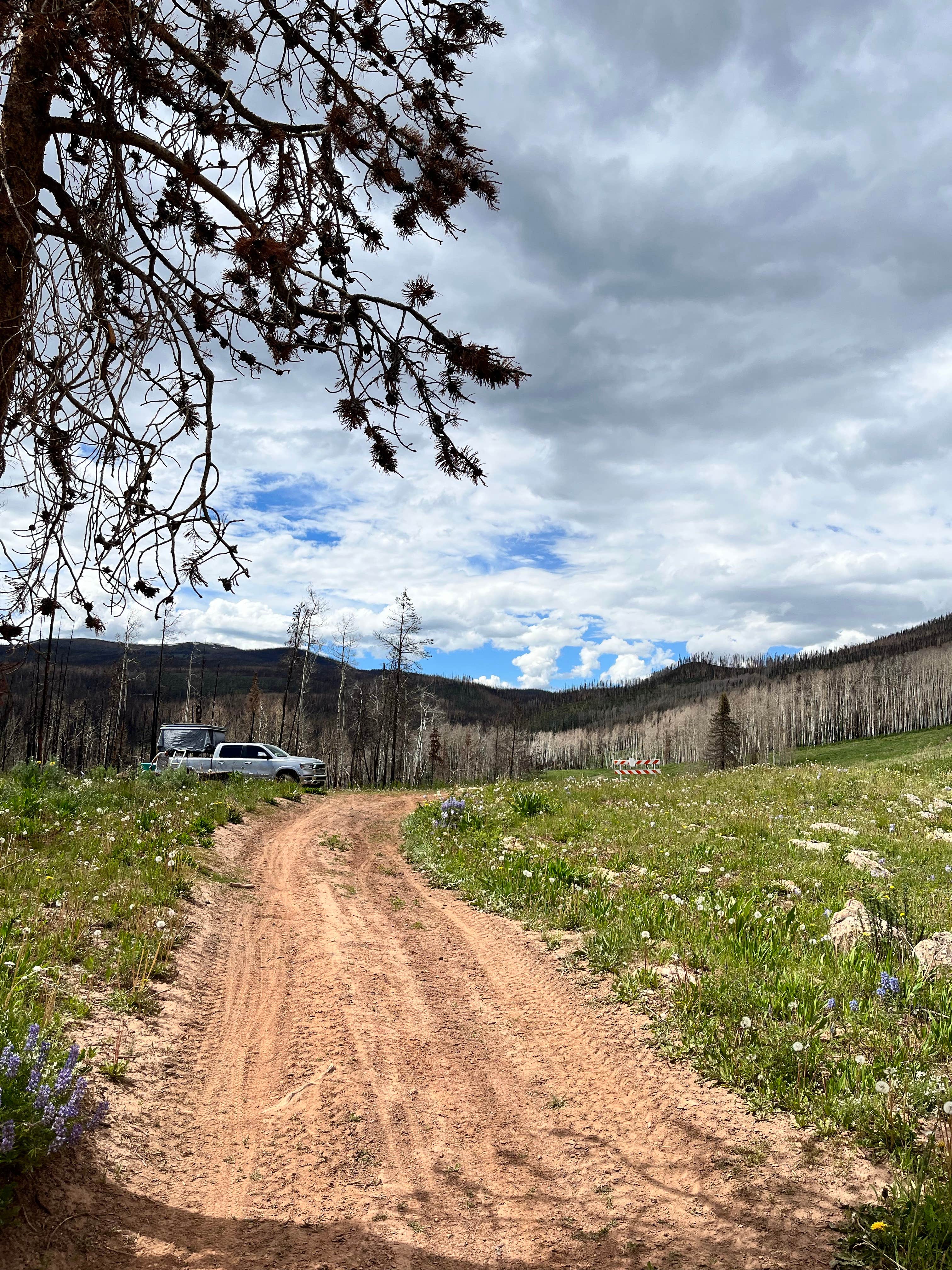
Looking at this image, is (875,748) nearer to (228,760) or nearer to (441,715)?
(441,715)

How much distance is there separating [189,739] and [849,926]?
25.3 m

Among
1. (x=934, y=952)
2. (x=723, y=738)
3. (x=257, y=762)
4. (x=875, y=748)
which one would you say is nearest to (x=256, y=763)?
(x=257, y=762)

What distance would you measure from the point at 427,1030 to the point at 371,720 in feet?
186

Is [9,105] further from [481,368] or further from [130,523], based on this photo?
[481,368]

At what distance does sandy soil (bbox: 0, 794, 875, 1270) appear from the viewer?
3.29 metres

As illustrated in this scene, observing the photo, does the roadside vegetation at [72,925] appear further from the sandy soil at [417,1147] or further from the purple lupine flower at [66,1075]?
the sandy soil at [417,1147]

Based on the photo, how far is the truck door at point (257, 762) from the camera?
25938 mm

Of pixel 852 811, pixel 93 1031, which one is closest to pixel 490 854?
pixel 93 1031

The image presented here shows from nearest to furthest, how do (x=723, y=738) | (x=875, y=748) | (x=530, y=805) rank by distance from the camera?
1. (x=530, y=805)
2. (x=723, y=738)
3. (x=875, y=748)

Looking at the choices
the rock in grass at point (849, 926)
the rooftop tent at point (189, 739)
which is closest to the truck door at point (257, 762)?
the rooftop tent at point (189, 739)

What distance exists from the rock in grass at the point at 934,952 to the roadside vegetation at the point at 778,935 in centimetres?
10

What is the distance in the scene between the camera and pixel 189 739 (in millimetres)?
26859

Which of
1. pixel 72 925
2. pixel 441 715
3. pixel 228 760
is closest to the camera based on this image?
pixel 72 925

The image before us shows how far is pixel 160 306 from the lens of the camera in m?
3.77
